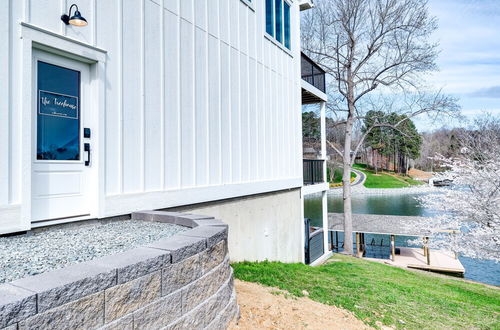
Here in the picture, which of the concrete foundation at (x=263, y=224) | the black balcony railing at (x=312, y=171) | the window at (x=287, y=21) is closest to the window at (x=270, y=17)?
the window at (x=287, y=21)

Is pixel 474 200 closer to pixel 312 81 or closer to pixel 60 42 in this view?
pixel 312 81

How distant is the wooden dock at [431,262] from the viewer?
16358 mm

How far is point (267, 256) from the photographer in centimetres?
768

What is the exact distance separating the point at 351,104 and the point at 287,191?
11.9 m

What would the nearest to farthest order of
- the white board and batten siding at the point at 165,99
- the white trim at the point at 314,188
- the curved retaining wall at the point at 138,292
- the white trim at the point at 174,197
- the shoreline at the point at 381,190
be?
the curved retaining wall at the point at 138,292 < the white board and batten siding at the point at 165,99 < the white trim at the point at 174,197 < the white trim at the point at 314,188 < the shoreline at the point at 381,190

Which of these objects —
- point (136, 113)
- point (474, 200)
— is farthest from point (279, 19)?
point (474, 200)

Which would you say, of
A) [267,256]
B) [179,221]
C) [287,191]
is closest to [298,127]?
[287,191]

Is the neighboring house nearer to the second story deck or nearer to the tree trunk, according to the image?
the second story deck

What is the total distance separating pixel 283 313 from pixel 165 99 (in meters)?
3.22

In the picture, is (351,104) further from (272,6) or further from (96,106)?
(96,106)

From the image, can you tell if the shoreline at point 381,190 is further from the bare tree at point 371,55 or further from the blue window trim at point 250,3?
the blue window trim at point 250,3

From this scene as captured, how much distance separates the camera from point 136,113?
4.35 m

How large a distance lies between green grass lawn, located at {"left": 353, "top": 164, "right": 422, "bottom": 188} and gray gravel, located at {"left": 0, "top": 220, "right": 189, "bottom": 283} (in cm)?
4697

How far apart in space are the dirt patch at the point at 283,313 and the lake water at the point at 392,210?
1485cm
